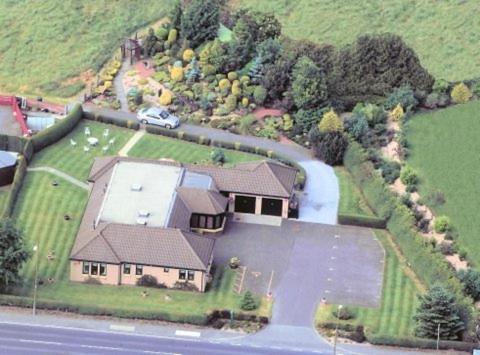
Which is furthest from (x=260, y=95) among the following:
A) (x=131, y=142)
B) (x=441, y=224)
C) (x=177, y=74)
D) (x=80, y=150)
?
(x=441, y=224)

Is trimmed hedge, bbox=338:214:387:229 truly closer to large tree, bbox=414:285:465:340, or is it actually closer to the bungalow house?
the bungalow house

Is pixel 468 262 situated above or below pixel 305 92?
below

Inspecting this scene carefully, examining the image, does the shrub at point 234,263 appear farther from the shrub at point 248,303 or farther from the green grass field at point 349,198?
the green grass field at point 349,198

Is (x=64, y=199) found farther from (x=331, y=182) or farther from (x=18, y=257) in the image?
(x=331, y=182)

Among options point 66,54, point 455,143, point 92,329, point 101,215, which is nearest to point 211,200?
point 101,215

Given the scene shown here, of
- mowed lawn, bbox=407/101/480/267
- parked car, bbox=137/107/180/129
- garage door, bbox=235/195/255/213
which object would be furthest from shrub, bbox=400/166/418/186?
parked car, bbox=137/107/180/129

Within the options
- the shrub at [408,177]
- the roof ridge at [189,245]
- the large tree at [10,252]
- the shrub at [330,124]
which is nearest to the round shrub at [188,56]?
the shrub at [330,124]

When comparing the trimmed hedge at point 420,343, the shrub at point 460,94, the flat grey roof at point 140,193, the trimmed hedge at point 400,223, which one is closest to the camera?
the trimmed hedge at point 420,343
